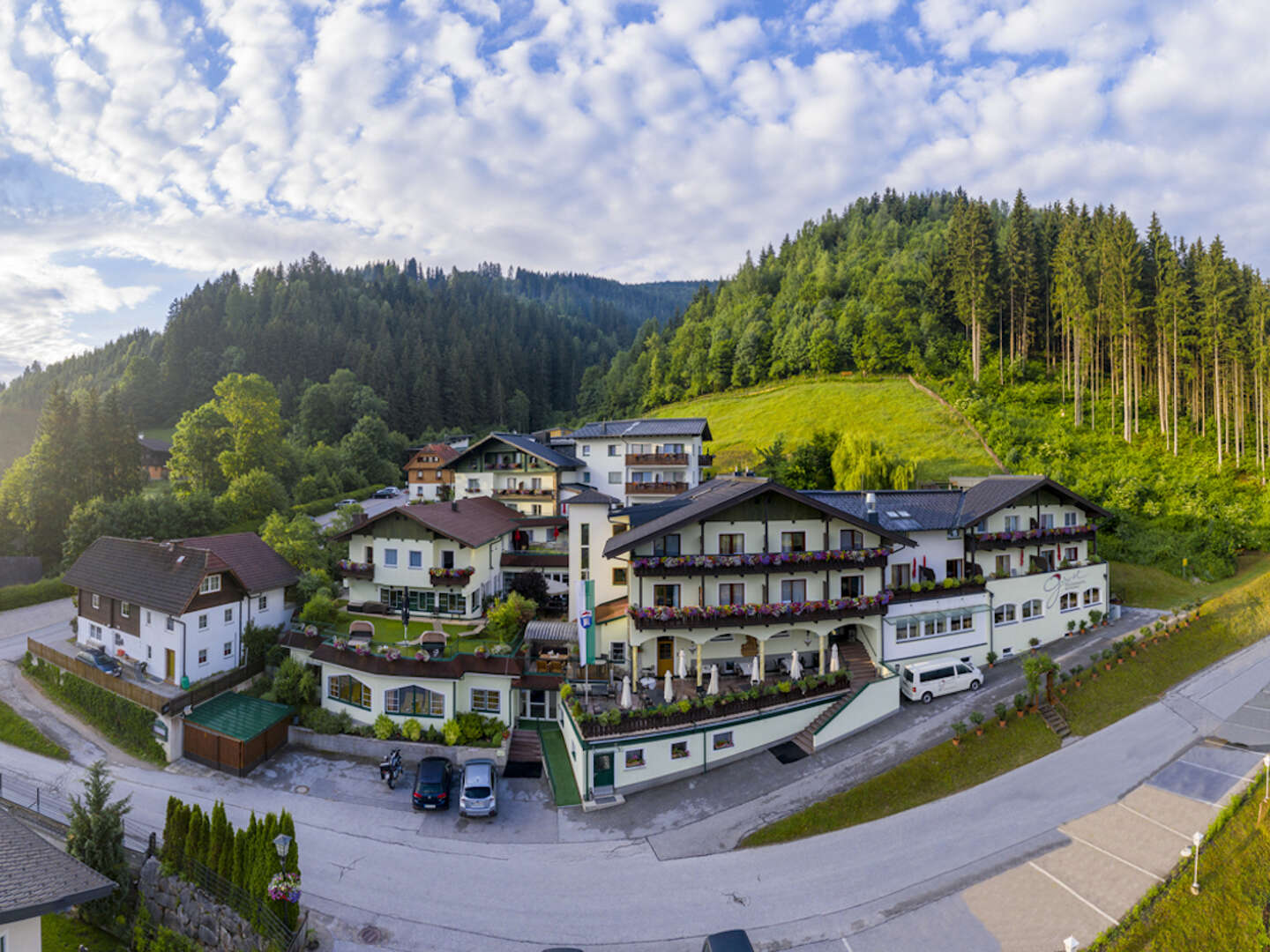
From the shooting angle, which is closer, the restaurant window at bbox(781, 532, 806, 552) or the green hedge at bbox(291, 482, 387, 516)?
the restaurant window at bbox(781, 532, 806, 552)

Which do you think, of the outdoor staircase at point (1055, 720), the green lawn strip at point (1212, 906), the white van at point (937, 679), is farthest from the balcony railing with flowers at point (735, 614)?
the green lawn strip at point (1212, 906)

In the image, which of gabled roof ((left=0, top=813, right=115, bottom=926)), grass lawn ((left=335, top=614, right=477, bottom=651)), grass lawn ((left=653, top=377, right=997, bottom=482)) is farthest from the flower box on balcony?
grass lawn ((left=653, top=377, right=997, bottom=482))

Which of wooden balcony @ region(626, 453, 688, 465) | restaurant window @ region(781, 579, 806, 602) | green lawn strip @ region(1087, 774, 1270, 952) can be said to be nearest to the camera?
green lawn strip @ region(1087, 774, 1270, 952)

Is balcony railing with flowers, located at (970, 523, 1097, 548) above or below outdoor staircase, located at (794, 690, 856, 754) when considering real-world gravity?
above

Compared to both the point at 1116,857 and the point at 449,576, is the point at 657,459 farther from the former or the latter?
the point at 1116,857

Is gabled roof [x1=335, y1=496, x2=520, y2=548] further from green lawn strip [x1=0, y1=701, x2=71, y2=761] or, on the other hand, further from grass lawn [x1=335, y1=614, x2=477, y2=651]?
green lawn strip [x1=0, y1=701, x2=71, y2=761]

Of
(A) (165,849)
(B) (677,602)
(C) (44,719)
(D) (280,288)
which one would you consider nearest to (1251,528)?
(B) (677,602)

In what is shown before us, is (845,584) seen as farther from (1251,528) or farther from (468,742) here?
(1251,528)
